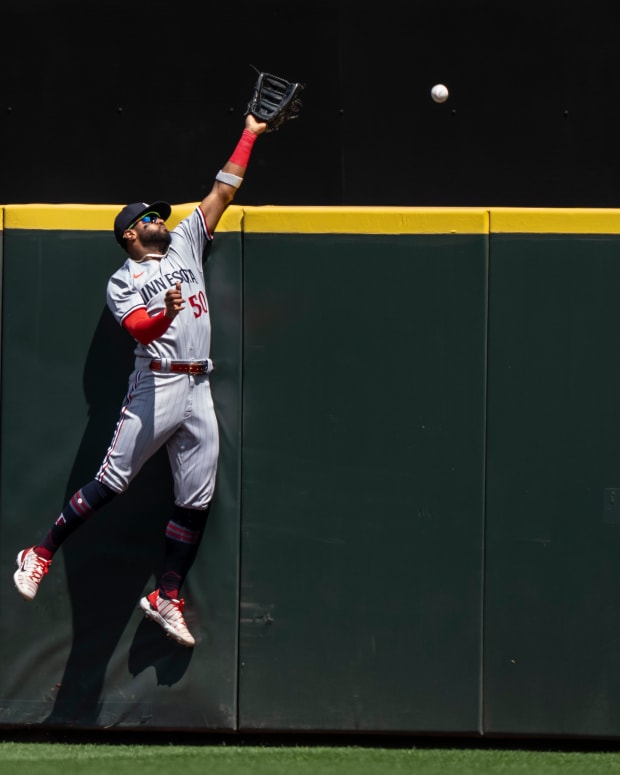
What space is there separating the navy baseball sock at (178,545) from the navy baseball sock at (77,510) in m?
0.28

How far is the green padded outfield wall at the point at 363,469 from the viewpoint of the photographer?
14.0 feet

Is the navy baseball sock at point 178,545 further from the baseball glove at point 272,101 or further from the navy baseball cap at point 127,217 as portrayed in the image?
the baseball glove at point 272,101

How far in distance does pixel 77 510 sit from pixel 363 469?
3.66 ft

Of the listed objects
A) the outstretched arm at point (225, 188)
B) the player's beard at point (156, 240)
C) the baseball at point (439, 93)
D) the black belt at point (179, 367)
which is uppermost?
the baseball at point (439, 93)

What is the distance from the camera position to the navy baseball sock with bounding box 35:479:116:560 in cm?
416

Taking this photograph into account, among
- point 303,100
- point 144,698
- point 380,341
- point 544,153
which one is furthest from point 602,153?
point 144,698

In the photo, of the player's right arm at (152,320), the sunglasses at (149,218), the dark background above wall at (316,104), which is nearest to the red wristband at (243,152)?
the sunglasses at (149,218)

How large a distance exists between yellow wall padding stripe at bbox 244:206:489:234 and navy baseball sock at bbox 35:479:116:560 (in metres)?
1.22

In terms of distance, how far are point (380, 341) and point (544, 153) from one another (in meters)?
1.95

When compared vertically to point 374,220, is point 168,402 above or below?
below

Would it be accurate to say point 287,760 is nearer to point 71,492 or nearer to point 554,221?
point 71,492

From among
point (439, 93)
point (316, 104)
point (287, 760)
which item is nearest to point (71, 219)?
point (316, 104)

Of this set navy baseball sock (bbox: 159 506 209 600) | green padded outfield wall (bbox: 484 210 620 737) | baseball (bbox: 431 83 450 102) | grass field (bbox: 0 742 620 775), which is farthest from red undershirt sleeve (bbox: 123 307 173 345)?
baseball (bbox: 431 83 450 102)

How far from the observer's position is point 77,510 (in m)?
4.16
